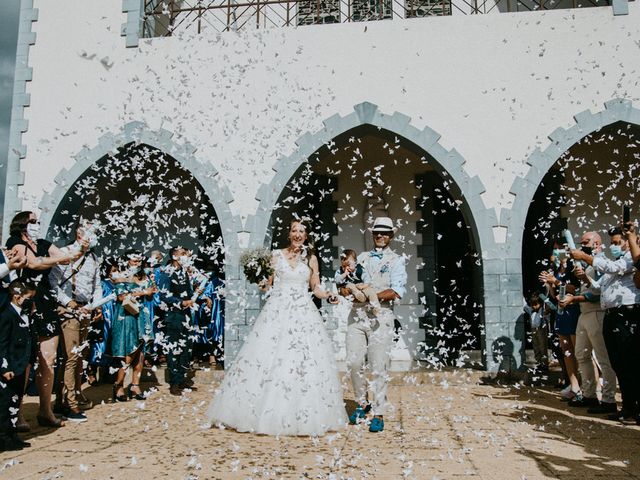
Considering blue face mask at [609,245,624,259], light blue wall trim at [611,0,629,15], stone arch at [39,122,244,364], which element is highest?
light blue wall trim at [611,0,629,15]

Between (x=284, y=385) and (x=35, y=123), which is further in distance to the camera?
(x=35, y=123)

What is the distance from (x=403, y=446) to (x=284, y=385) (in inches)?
40.8

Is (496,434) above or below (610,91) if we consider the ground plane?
below

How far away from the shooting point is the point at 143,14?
8391 mm

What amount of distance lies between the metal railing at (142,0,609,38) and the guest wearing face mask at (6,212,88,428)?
4.87 m

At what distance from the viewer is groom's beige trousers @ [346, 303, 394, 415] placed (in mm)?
4555

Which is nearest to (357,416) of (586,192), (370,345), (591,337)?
(370,345)

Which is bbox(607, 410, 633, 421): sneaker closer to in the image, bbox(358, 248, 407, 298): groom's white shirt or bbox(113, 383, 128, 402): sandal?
bbox(358, 248, 407, 298): groom's white shirt

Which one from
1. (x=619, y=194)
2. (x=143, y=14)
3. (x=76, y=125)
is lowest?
(x=619, y=194)

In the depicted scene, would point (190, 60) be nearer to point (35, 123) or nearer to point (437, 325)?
point (35, 123)

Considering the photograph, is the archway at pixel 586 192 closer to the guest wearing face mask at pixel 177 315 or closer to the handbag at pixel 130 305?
the guest wearing face mask at pixel 177 315

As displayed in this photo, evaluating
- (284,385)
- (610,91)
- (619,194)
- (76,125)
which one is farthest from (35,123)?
(619,194)

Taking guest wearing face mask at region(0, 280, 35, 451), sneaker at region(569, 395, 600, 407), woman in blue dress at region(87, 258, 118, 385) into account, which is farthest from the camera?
woman in blue dress at region(87, 258, 118, 385)

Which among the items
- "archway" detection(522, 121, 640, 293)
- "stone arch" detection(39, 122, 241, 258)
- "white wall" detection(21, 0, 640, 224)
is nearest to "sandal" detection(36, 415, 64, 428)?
"stone arch" detection(39, 122, 241, 258)
